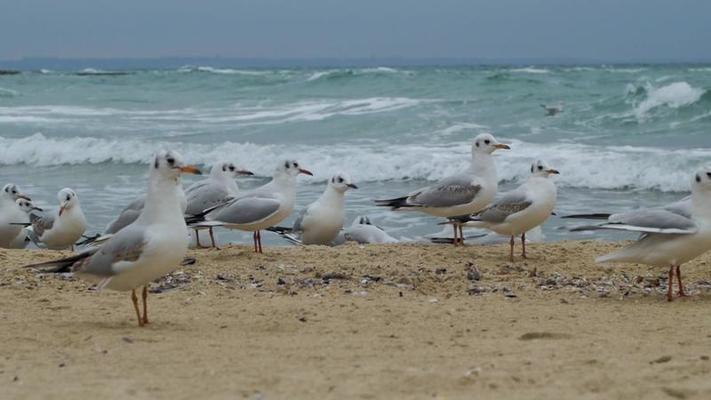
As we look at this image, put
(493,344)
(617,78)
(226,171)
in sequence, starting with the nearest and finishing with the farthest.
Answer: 1. (493,344)
2. (226,171)
3. (617,78)

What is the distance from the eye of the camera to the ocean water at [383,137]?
50.7 feet

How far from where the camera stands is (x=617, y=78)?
38.9m

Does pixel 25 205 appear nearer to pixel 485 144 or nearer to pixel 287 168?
pixel 287 168

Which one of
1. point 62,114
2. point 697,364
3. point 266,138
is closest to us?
point 697,364

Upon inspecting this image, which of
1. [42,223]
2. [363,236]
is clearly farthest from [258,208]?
[42,223]

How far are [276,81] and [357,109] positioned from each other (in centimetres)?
1481

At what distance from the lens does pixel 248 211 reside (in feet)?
29.3

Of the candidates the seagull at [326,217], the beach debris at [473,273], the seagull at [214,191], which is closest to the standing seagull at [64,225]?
the seagull at [214,191]

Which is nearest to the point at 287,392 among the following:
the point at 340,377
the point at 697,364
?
the point at 340,377

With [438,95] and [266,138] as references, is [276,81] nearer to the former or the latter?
[438,95]

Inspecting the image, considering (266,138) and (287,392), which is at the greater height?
(287,392)

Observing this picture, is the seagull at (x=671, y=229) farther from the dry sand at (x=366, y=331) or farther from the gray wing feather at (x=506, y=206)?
the gray wing feather at (x=506, y=206)

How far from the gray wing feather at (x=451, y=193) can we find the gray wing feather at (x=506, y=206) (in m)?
0.42

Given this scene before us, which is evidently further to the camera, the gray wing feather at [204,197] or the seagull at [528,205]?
the gray wing feather at [204,197]
